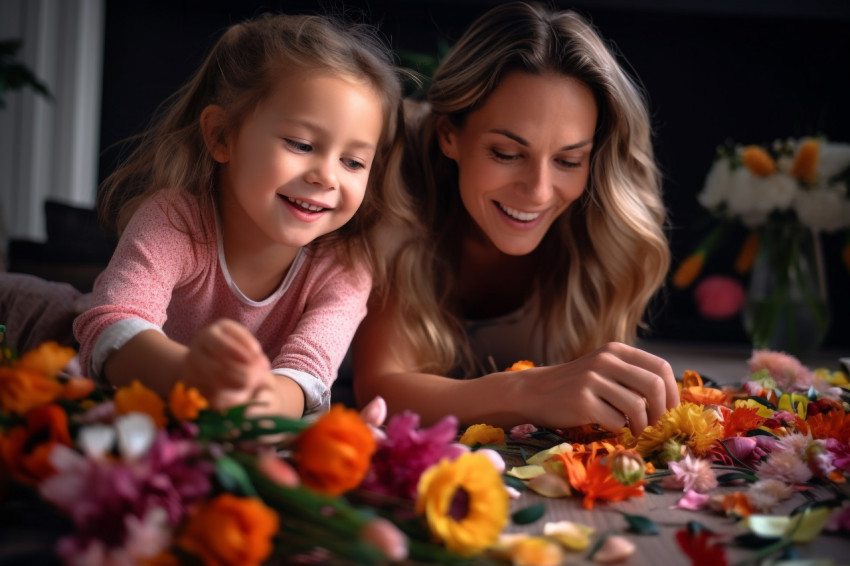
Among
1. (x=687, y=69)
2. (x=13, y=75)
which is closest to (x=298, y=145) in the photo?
(x=13, y=75)

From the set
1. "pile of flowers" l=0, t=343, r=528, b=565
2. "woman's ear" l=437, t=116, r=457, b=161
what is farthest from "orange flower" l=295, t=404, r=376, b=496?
"woman's ear" l=437, t=116, r=457, b=161

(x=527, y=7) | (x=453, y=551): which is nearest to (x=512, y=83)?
(x=527, y=7)

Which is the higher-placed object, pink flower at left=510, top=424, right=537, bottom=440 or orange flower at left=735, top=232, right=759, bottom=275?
orange flower at left=735, top=232, right=759, bottom=275

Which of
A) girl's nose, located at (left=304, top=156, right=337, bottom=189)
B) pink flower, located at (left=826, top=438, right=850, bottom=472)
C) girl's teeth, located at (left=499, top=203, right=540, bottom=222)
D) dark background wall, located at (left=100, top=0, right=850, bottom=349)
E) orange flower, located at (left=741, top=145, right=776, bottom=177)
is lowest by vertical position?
pink flower, located at (left=826, top=438, right=850, bottom=472)

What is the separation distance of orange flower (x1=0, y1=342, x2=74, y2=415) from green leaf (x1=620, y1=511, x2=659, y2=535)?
47 centimetres

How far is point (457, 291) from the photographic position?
1.58m

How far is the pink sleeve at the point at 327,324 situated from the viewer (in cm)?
105

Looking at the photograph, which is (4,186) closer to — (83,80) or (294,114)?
(83,80)

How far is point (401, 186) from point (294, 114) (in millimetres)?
349

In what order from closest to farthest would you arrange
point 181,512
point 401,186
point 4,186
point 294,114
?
point 181,512 < point 294,114 < point 401,186 < point 4,186

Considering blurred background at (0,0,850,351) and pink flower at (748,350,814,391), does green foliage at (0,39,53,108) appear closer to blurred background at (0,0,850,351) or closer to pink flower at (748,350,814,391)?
blurred background at (0,0,850,351)

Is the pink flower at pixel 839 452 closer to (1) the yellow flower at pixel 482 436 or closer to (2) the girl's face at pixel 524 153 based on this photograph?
(1) the yellow flower at pixel 482 436

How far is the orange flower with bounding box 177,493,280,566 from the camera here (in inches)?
18.9

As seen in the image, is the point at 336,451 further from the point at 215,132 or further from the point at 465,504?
the point at 215,132
